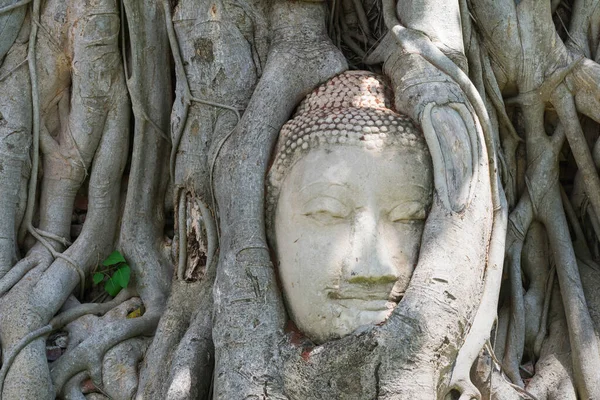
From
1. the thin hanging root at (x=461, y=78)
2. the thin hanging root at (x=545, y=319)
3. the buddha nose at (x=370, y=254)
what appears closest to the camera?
the buddha nose at (x=370, y=254)

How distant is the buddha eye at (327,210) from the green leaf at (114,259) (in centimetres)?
93

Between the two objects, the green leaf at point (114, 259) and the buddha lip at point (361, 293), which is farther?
the green leaf at point (114, 259)

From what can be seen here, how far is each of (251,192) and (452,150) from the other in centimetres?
60

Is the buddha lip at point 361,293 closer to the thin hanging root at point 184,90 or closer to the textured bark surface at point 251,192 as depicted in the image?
the textured bark surface at point 251,192

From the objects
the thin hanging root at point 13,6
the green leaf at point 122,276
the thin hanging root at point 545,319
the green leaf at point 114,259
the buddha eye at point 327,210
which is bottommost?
the thin hanging root at point 545,319

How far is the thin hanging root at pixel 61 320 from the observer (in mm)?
3125

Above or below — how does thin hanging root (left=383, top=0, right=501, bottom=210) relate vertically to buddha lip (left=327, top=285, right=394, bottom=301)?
above

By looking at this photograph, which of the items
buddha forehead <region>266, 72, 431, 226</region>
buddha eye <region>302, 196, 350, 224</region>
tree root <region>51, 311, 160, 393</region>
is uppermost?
buddha forehead <region>266, 72, 431, 226</region>

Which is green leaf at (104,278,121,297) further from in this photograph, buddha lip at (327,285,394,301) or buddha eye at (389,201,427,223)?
buddha eye at (389,201,427,223)

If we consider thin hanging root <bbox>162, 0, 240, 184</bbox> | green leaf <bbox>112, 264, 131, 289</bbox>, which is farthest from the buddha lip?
green leaf <bbox>112, 264, 131, 289</bbox>

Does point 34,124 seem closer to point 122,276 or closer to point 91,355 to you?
point 122,276

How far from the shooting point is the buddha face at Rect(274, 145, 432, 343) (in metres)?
2.75

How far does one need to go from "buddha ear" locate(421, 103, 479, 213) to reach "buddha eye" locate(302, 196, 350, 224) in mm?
279

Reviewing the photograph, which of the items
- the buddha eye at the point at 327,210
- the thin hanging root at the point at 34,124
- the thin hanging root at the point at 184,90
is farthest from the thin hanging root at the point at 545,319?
the thin hanging root at the point at 34,124
